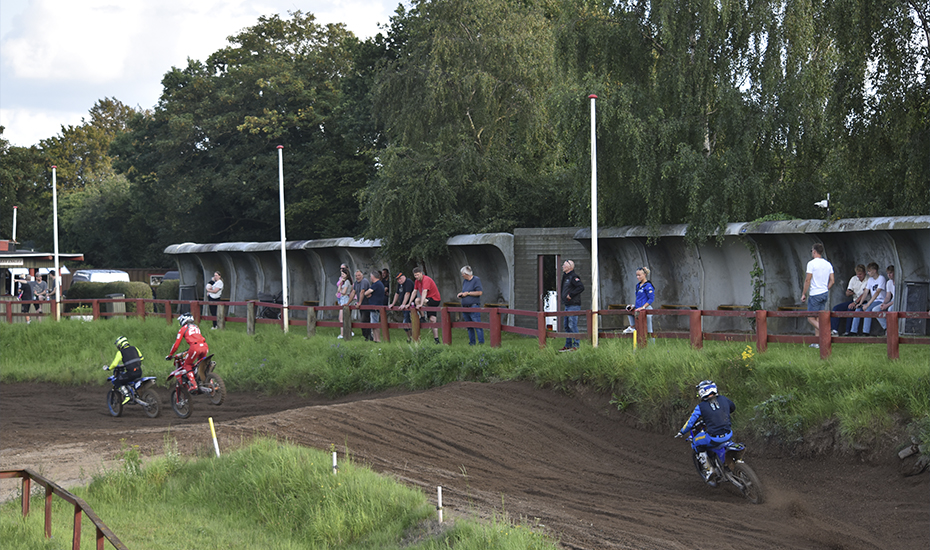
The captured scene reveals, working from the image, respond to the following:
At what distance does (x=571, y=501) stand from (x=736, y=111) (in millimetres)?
14441

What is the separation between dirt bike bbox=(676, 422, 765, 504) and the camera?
985 cm

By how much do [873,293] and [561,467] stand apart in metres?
7.34

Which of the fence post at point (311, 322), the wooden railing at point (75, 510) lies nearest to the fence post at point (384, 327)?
the fence post at point (311, 322)

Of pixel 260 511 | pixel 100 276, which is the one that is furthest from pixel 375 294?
pixel 100 276

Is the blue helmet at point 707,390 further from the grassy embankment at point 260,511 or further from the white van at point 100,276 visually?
the white van at point 100,276

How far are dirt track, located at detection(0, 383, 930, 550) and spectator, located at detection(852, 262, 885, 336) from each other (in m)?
5.37

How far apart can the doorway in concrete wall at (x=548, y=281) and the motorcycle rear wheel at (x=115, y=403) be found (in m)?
9.09

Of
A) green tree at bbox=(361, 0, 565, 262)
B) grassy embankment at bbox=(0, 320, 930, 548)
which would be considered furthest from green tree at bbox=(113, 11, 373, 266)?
grassy embankment at bbox=(0, 320, 930, 548)

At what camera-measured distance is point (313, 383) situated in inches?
702

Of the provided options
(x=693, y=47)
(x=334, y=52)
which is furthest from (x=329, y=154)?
(x=693, y=47)

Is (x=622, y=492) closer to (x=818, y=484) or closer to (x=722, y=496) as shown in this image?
(x=722, y=496)

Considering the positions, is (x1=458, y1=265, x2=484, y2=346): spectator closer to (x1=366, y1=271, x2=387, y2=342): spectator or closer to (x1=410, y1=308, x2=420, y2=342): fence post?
(x1=410, y1=308, x2=420, y2=342): fence post

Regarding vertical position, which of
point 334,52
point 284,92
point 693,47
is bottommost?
point 693,47

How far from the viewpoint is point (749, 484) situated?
389 inches
